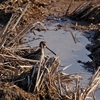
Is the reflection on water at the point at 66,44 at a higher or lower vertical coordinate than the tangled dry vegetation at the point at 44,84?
higher

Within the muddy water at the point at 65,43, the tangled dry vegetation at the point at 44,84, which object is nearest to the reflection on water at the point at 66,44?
the muddy water at the point at 65,43

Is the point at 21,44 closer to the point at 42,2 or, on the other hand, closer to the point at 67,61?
the point at 67,61

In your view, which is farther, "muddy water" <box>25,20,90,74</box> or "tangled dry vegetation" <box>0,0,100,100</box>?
"muddy water" <box>25,20,90,74</box>

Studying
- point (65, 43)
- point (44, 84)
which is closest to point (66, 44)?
point (65, 43)

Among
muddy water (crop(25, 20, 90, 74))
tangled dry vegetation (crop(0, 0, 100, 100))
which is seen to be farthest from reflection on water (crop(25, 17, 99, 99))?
tangled dry vegetation (crop(0, 0, 100, 100))

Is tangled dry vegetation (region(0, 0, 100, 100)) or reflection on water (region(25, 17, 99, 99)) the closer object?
tangled dry vegetation (region(0, 0, 100, 100))

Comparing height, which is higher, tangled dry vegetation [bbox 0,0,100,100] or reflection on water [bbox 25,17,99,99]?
reflection on water [bbox 25,17,99,99]

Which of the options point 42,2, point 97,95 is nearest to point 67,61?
point 97,95

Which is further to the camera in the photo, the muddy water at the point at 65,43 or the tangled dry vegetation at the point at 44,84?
the muddy water at the point at 65,43

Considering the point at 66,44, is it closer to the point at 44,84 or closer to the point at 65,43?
the point at 65,43

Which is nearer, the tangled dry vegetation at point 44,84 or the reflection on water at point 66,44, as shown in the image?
the tangled dry vegetation at point 44,84

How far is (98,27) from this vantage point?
24.3 feet

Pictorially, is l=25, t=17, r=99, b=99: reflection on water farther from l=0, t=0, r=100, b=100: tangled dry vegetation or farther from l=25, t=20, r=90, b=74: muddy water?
l=0, t=0, r=100, b=100: tangled dry vegetation

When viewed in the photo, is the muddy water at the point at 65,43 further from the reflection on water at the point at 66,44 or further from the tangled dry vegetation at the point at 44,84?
the tangled dry vegetation at the point at 44,84
